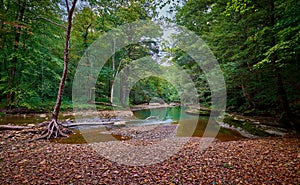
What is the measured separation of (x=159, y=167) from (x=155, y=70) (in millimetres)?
18314

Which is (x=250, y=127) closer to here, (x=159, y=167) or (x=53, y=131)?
(x=159, y=167)

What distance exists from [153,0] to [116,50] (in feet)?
41.6

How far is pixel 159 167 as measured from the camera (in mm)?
3418

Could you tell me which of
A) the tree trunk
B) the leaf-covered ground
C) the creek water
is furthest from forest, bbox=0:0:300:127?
the leaf-covered ground

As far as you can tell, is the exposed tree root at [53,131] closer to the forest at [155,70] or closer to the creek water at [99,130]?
the forest at [155,70]

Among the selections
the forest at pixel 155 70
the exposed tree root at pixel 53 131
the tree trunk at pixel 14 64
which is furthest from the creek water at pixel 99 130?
the tree trunk at pixel 14 64

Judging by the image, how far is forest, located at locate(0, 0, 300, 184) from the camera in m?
3.33

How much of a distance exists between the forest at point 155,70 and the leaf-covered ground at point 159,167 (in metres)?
0.02

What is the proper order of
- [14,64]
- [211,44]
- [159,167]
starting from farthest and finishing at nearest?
[211,44] → [14,64] → [159,167]

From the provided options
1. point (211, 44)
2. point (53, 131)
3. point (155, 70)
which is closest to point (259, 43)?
point (211, 44)

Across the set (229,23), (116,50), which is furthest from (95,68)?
(229,23)

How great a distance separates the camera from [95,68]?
17.8 m

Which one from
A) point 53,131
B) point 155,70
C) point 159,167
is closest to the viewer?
point 159,167

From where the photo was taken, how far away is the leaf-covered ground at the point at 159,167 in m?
2.84
